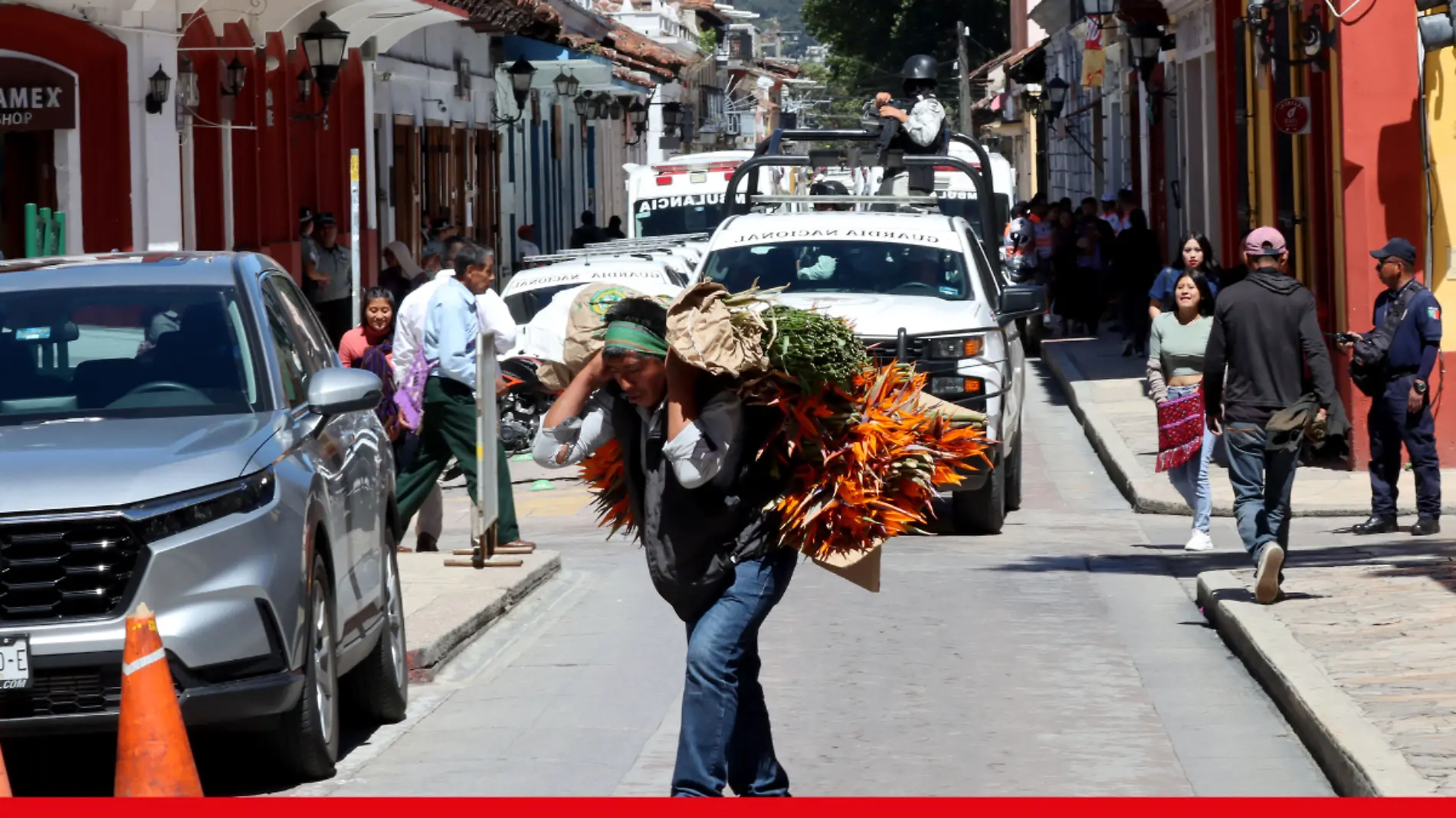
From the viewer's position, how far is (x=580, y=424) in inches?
251

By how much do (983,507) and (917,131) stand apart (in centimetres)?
691

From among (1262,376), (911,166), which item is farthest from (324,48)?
(1262,376)

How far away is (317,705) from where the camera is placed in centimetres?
726

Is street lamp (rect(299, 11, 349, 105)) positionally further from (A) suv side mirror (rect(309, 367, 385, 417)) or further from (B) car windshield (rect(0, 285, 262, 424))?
Answer: (A) suv side mirror (rect(309, 367, 385, 417))

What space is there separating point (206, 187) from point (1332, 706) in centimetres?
1551

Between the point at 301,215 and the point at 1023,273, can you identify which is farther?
the point at 1023,273

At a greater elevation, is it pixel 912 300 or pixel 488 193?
pixel 488 193

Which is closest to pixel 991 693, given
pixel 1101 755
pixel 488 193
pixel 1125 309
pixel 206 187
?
pixel 1101 755

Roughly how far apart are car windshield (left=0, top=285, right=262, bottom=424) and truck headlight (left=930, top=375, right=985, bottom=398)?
651 centimetres

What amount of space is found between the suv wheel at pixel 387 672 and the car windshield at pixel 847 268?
20.1 feet

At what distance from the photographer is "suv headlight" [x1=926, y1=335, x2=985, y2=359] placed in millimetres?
13641

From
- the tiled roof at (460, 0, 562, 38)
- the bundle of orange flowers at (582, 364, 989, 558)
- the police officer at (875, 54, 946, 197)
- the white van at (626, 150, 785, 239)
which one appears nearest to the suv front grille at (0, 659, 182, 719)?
the bundle of orange flowers at (582, 364, 989, 558)

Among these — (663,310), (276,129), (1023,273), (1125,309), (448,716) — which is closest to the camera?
(663,310)

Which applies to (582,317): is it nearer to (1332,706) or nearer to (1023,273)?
(1332,706)
